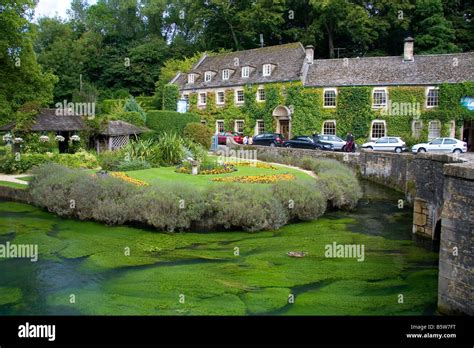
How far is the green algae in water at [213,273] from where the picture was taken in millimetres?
11578

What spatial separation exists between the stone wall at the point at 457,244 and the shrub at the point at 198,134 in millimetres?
25131

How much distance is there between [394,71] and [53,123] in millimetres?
26992

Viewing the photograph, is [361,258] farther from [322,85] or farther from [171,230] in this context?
[322,85]

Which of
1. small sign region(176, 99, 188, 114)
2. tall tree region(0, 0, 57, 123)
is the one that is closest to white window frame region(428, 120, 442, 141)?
small sign region(176, 99, 188, 114)

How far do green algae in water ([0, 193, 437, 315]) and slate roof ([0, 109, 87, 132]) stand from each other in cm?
1393

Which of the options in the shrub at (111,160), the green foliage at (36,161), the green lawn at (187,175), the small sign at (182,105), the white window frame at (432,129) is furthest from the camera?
the small sign at (182,105)

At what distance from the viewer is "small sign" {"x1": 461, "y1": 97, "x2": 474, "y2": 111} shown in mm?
35531

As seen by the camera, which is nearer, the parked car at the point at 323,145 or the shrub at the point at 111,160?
the shrub at the point at 111,160

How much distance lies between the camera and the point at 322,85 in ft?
133

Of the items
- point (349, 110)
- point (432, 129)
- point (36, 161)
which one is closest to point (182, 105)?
point (349, 110)

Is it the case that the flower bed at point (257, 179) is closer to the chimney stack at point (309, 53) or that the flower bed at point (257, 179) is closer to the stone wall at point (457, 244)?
the stone wall at point (457, 244)

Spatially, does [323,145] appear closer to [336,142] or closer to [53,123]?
[336,142]

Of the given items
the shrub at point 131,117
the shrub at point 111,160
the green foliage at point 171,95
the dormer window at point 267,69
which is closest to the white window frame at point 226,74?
the dormer window at point 267,69

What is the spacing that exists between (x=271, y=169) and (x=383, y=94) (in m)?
16.6
